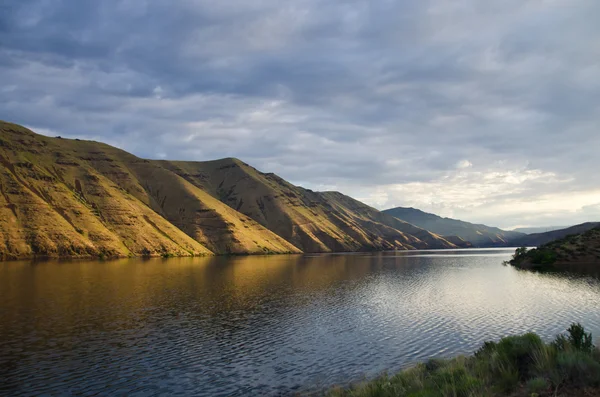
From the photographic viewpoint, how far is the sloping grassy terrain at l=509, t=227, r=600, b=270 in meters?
117

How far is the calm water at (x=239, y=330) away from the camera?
2516 centimetres

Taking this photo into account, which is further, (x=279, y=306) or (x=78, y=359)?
A: (x=279, y=306)

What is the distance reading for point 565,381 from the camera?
14.1 m

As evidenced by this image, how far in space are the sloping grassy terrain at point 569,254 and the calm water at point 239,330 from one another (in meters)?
55.3

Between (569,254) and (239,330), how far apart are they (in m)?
125

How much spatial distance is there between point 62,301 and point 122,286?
17.0 meters

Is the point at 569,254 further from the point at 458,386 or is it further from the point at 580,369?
Result: the point at 458,386

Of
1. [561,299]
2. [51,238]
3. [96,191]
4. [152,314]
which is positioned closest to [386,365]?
[152,314]

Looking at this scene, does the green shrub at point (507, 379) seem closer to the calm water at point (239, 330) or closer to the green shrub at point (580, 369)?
the green shrub at point (580, 369)

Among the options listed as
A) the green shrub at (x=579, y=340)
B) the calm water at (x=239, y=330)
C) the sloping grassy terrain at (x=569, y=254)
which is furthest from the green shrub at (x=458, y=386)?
the sloping grassy terrain at (x=569, y=254)

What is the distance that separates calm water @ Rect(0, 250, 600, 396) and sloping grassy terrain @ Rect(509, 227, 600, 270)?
55.3 m

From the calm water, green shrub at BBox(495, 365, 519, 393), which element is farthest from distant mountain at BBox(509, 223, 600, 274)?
green shrub at BBox(495, 365, 519, 393)

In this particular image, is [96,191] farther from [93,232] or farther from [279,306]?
[279,306]

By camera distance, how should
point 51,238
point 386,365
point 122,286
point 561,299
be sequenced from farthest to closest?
point 51,238 < point 122,286 < point 561,299 < point 386,365
